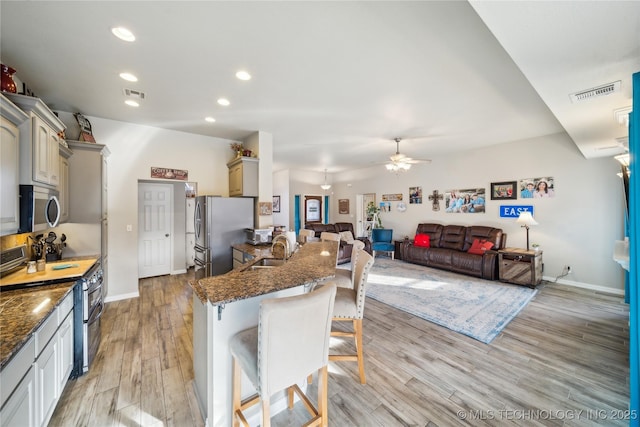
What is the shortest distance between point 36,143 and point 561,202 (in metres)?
7.52

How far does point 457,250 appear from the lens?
5.60 meters

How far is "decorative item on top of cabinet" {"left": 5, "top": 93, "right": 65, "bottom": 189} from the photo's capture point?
6.19 feet

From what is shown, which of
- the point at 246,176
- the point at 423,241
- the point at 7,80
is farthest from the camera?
the point at 423,241

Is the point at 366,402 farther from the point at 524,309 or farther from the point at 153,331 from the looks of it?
the point at 524,309

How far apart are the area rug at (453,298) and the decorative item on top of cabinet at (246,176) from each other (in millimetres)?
2782

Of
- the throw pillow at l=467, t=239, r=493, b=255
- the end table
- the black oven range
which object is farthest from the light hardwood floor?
the throw pillow at l=467, t=239, r=493, b=255

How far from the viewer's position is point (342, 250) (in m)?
6.16

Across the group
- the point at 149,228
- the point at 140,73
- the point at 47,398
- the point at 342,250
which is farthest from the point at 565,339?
the point at 149,228

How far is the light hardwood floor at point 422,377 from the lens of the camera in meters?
1.70

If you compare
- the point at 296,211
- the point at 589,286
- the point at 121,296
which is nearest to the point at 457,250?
the point at 589,286

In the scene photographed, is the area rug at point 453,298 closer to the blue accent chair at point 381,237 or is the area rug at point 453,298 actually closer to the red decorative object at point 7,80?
the blue accent chair at point 381,237

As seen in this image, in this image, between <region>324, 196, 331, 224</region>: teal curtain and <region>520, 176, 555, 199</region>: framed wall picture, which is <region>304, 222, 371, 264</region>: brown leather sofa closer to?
<region>324, 196, 331, 224</region>: teal curtain

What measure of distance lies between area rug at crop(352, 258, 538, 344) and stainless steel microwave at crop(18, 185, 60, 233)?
158 inches

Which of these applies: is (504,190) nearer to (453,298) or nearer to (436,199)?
(436,199)
